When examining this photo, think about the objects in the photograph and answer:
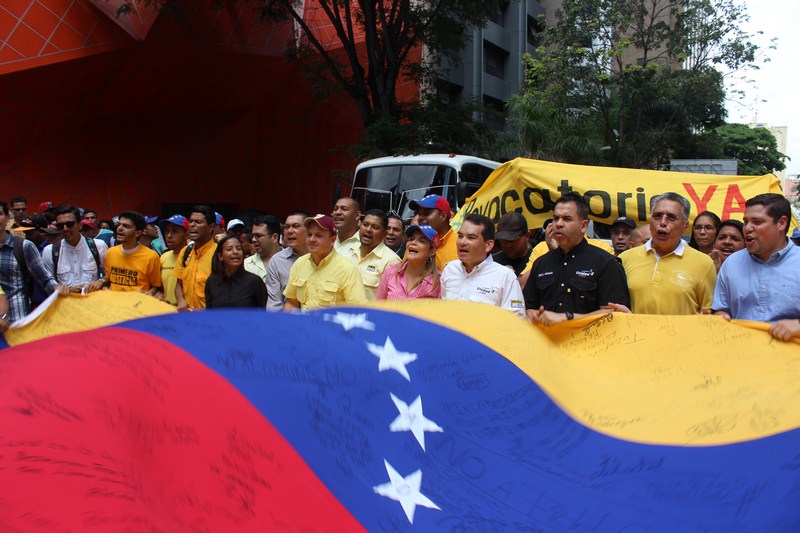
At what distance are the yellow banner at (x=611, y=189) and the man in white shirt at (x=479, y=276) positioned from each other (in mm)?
3602

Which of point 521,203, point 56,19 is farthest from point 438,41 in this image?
point 521,203

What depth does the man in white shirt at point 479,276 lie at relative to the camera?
464cm

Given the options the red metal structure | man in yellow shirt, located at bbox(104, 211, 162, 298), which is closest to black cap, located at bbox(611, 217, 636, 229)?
man in yellow shirt, located at bbox(104, 211, 162, 298)

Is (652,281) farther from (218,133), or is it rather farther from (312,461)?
(218,133)

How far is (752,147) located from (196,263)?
182 feet

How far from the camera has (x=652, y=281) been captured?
193 inches

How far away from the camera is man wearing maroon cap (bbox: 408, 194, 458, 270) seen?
21.4 feet

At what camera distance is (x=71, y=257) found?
7.61m

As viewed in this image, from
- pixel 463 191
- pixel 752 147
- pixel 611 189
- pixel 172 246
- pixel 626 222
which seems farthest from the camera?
pixel 752 147

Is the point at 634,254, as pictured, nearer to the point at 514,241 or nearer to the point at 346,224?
the point at 514,241

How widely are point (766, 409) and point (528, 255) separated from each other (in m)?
2.97

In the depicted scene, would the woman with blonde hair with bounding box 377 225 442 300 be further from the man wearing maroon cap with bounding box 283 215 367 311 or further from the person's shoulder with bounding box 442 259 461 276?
the man wearing maroon cap with bounding box 283 215 367 311

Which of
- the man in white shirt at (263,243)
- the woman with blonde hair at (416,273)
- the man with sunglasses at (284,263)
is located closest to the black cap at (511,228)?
the woman with blonde hair at (416,273)

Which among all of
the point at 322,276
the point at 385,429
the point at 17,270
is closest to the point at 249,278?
the point at 322,276
